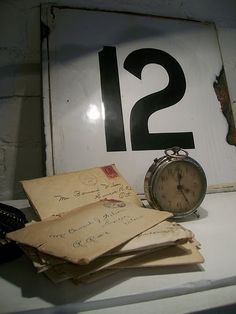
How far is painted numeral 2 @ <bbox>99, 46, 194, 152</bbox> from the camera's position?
3.46 ft

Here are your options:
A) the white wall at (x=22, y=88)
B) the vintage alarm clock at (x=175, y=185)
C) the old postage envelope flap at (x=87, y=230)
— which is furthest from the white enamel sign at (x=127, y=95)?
the old postage envelope flap at (x=87, y=230)

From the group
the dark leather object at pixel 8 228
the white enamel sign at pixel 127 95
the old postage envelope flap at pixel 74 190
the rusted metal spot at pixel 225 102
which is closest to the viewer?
the dark leather object at pixel 8 228

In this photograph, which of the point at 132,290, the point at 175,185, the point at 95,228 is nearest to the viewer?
the point at 132,290

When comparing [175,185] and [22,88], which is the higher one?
[22,88]

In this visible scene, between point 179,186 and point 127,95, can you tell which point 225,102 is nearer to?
point 127,95

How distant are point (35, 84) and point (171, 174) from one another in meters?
0.72

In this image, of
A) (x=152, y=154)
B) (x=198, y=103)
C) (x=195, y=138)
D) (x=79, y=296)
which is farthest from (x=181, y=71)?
(x=79, y=296)

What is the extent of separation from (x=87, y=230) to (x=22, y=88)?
0.82 m

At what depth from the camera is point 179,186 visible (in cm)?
77

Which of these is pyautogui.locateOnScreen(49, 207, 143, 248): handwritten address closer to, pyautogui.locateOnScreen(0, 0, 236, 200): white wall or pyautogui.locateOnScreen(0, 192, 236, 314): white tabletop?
pyautogui.locateOnScreen(0, 192, 236, 314): white tabletop

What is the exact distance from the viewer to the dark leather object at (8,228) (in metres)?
0.55

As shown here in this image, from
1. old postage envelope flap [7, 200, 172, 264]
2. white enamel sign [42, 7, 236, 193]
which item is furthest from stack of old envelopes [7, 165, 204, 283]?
white enamel sign [42, 7, 236, 193]

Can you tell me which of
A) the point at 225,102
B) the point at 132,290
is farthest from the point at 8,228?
the point at 225,102

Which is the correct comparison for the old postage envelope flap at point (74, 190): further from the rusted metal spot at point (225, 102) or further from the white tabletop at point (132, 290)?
the rusted metal spot at point (225, 102)
